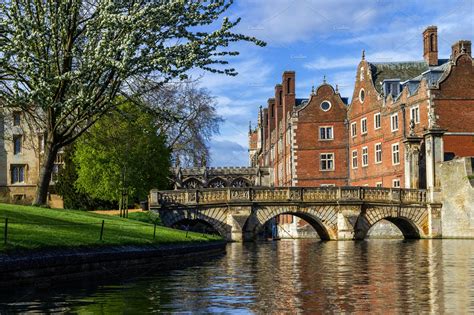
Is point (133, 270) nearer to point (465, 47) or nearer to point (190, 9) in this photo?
point (190, 9)

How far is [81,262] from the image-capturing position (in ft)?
48.7

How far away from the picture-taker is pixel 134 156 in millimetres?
42094

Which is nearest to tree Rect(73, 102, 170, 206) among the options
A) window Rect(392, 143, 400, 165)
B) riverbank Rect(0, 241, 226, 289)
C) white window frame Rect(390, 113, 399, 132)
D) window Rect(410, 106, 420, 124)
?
window Rect(392, 143, 400, 165)

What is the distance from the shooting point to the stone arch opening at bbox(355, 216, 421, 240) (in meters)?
42.3

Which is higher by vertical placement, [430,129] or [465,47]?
[465,47]

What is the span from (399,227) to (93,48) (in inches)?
1213

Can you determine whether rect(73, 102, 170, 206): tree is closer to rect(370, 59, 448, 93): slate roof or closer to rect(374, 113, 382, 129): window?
rect(374, 113, 382, 129): window

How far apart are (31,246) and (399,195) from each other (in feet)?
107

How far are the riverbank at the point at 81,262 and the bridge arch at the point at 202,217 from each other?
18634mm

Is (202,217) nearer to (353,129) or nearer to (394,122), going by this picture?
(394,122)

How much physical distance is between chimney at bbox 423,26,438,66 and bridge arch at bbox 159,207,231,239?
23.9 metres

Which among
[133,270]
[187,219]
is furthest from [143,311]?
[187,219]

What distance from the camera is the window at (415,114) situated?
48250 millimetres

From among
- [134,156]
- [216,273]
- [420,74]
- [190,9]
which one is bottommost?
[216,273]
